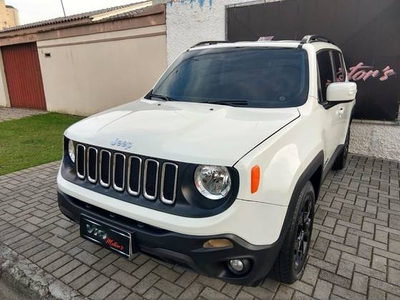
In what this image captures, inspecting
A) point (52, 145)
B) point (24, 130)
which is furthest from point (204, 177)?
point (24, 130)

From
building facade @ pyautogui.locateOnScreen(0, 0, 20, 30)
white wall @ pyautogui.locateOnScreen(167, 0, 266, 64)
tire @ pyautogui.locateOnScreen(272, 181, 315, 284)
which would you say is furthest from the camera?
building facade @ pyautogui.locateOnScreen(0, 0, 20, 30)

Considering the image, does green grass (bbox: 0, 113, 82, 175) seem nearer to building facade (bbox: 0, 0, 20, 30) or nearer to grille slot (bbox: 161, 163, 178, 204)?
grille slot (bbox: 161, 163, 178, 204)

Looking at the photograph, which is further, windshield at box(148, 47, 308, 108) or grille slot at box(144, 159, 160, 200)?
windshield at box(148, 47, 308, 108)

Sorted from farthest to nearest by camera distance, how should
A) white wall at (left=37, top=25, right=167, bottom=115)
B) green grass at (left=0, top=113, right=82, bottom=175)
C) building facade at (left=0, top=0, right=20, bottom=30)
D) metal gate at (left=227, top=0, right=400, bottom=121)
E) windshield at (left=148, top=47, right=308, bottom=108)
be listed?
1. building facade at (left=0, top=0, right=20, bottom=30)
2. white wall at (left=37, top=25, right=167, bottom=115)
3. green grass at (left=0, top=113, right=82, bottom=175)
4. metal gate at (left=227, top=0, right=400, bottom=121)
5. windshield at (left=148, top=47, right=308, bottom=108)

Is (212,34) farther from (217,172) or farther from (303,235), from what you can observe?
(217,172)

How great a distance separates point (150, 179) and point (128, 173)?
0.60ft

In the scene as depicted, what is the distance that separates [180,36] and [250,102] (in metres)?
5.15

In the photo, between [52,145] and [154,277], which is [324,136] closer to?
[154,277]

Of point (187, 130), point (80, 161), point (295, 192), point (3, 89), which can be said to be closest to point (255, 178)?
point (295, 192)

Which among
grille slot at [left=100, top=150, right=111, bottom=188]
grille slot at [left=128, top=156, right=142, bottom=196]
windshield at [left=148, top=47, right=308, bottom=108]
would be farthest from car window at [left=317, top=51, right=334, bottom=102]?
grille slot at [left=100, top=150, right=111, bottom=188]

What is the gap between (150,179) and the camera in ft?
6.35

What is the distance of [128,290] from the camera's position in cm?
234

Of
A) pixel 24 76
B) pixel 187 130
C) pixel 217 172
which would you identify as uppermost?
pixel 187 130

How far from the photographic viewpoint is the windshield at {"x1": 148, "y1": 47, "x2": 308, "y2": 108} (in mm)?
2633
